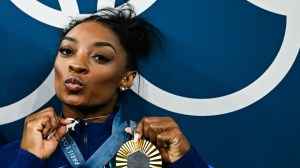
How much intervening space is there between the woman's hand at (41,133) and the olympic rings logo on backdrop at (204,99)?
37cm

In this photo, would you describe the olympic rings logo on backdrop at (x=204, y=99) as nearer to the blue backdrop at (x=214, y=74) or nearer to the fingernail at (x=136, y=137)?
the blue backdrop at (x=214, y=74)

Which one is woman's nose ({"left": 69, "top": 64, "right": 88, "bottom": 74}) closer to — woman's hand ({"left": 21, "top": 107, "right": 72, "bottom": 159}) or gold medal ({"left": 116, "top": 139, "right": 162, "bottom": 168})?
woman's hand ({"left": 21, "top": 107, "right": 72, "bottom": 159})

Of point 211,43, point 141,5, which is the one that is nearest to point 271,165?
point 211,43

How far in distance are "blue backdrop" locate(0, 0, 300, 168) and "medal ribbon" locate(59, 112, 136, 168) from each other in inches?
12.2

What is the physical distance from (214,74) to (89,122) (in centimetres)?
50

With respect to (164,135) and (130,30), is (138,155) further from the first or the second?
(130,30)

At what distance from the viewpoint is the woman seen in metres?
1.24

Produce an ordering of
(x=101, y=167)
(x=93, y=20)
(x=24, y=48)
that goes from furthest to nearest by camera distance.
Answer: (x=24, y=48)
(x=93, y=20)
(x=101, y=167)

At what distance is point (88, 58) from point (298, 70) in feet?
2.48

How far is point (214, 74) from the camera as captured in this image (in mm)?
1638

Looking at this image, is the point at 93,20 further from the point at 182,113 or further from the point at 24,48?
the point at 182,113

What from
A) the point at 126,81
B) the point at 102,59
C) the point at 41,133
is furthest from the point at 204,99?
the point at 41,133

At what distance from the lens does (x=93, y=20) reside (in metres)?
1.45

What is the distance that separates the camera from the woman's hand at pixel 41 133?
122cm
